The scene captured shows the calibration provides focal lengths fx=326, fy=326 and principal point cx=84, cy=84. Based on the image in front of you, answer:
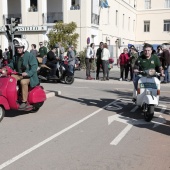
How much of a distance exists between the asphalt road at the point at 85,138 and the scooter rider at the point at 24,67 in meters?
0.74

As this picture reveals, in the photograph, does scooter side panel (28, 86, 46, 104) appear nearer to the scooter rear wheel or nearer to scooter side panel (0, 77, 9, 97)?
scooter side panel (0, 77, 9, 97)

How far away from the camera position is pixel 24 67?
793 centimetres

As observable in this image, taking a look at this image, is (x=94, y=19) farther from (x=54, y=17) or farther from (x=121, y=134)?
(x=121, y=134)

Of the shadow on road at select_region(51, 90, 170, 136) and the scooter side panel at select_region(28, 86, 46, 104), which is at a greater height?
the scooter side panel at select_region(28, 86, 46, 104)

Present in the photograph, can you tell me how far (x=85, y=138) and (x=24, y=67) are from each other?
107 inches

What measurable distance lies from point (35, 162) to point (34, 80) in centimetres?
339

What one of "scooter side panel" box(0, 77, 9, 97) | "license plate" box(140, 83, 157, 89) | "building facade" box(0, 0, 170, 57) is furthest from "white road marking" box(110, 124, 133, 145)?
"building facade" box(0, 0, 170, 57)

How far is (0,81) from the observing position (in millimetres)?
7559

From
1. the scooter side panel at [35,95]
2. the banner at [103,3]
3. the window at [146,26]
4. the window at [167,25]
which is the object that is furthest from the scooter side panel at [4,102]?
the window at [146,26]

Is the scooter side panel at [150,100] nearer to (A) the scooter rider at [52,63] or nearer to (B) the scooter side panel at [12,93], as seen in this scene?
(B) the scooter side panel at [12,93]

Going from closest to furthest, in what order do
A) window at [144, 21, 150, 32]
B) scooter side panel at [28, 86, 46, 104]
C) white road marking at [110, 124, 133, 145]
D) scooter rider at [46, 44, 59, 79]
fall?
white road marking at [110, 124, 133, 145] → scooter side panel at [28, 86, 46, 104] → scooter rider at [46, 44, 59, 79] → window at [144, 21, 150, 32]

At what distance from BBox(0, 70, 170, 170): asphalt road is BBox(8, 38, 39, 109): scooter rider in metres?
0.74

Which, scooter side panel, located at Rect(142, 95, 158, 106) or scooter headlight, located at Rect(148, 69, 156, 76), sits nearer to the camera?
scooter side panel, located at Rect(142, 95, 158, 106)

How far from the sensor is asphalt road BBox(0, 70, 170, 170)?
487 centimetres
